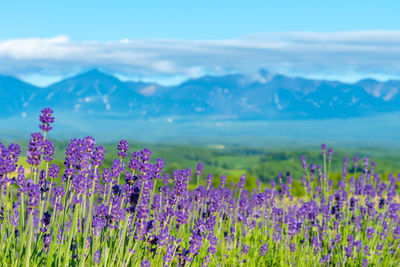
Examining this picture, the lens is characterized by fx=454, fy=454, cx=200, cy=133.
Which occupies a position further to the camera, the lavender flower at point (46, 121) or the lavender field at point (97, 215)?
the lavender field at point (97, 215)

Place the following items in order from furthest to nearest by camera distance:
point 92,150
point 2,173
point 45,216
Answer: point 45,216, point 92,150, point 2,173

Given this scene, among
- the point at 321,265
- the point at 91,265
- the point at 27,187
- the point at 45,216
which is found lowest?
the point at 321,265

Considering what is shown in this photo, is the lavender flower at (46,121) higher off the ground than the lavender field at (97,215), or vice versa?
the lavender flower at (46,121)

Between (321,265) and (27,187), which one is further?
(321,265)

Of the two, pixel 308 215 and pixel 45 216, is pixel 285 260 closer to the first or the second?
pixel 308 215

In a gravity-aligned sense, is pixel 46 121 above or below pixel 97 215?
above

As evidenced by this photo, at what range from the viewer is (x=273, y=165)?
187m

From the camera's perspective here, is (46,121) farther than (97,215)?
No

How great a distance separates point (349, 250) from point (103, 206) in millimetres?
3529

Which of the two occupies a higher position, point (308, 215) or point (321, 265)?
point (308, 215)

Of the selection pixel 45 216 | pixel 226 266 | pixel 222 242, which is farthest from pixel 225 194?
pixel 45 216

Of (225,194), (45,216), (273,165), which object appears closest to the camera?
(45,216)

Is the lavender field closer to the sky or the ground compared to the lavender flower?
closer to the ground

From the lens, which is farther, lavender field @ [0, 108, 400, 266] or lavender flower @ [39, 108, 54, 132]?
lavender field @ [0, 108, 400, 266]
